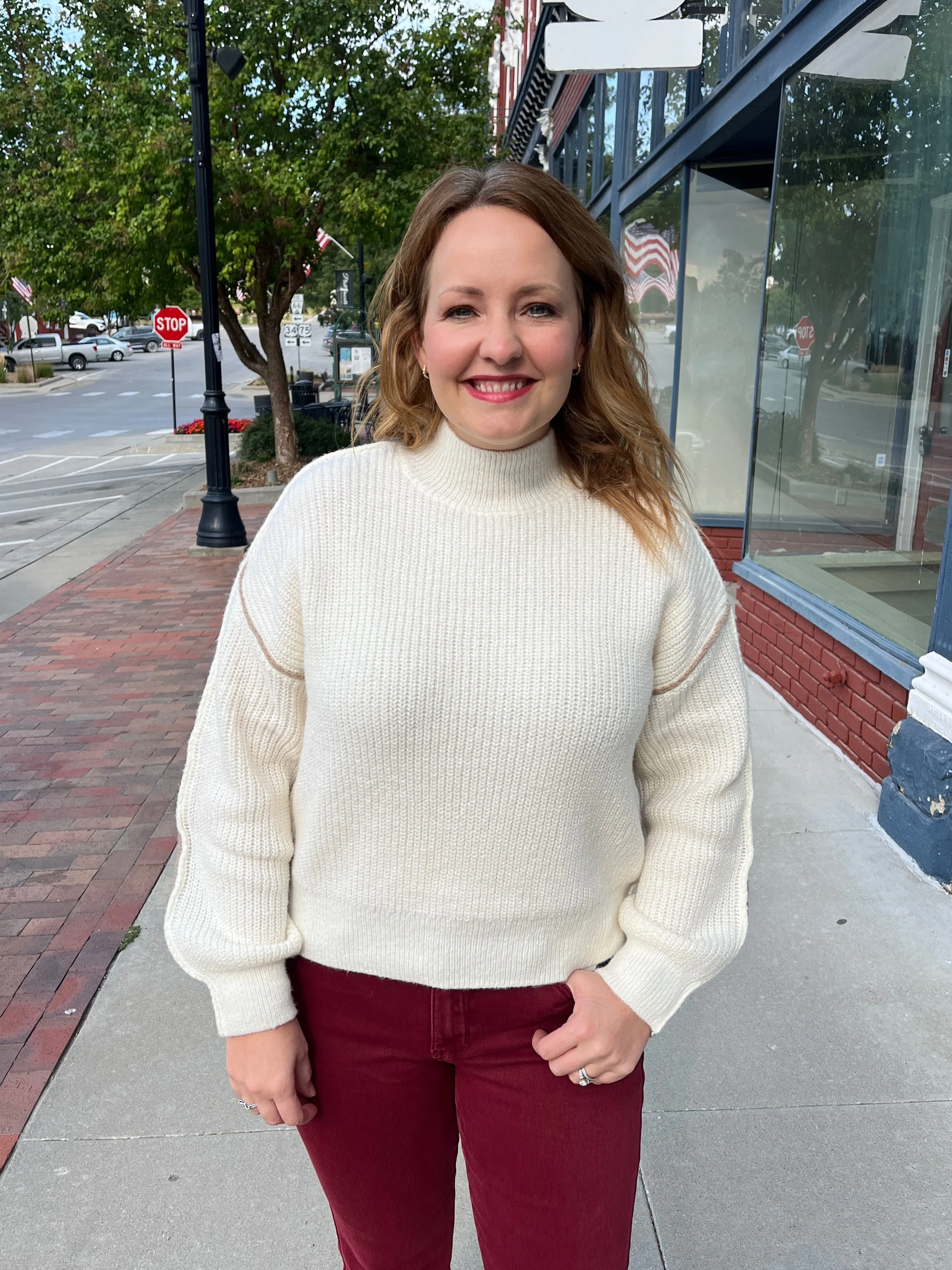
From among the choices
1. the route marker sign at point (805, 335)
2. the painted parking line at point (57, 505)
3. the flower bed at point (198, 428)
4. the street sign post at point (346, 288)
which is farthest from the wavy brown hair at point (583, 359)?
the street sign post at point (346, 288)

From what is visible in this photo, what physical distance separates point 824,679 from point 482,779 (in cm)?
375

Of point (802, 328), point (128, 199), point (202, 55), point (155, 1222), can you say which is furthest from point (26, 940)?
point (128, 199)

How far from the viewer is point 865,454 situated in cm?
515

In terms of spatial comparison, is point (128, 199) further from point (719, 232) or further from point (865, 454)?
point (865, 454)

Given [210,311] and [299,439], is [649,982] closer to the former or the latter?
[210,311]

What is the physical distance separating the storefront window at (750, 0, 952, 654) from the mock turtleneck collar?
120 inches

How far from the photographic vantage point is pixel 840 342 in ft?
17.4

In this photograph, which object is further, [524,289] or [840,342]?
[840,342]

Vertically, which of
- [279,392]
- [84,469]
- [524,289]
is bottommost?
[84,469]

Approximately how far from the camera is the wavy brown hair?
1.42 metres

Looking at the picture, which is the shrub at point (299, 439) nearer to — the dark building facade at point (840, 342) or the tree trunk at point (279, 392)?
the tree trunk at point (279, 392)

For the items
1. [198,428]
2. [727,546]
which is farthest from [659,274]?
[198,428]

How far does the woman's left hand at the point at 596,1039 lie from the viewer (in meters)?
1.39

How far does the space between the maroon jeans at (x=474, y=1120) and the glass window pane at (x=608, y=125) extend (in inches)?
432
